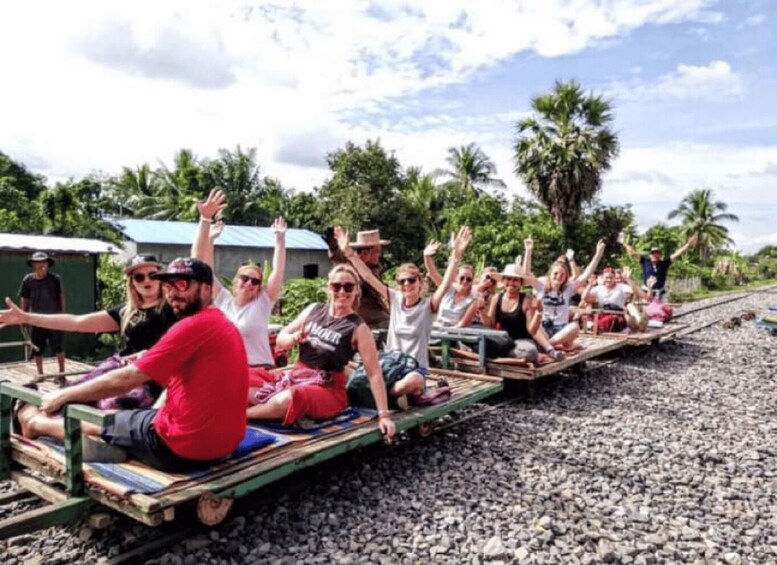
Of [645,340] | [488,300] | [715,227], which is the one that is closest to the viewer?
[488,300]

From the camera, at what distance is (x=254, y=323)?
16.4 ft

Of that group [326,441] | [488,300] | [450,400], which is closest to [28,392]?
[326,441]

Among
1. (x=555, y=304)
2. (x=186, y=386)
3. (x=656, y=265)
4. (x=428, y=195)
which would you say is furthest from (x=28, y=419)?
(x=428, y=195)

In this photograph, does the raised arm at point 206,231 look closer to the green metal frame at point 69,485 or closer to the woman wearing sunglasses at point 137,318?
the woman wearing sunglasses at point 137,318

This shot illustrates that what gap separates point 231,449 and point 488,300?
4.79 meters

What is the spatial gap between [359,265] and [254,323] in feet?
3.96

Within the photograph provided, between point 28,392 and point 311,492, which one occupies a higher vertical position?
point 28,392

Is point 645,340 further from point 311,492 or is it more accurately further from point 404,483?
point 311,492

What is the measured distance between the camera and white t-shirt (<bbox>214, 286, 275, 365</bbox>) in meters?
4.98

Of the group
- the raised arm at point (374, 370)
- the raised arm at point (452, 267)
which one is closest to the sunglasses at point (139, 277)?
the raised arm at point (374, 370)

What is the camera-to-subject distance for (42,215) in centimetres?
2155

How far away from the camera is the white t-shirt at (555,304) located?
8.55m

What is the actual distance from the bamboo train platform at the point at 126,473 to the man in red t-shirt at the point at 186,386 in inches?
5.0

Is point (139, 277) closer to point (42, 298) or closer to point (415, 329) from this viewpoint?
point (415, 329)
